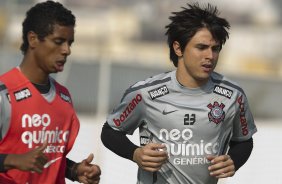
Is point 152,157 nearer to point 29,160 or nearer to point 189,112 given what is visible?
point 189,112

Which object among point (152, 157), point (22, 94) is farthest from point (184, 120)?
point (22, 94)

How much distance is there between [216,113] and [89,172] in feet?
2.93

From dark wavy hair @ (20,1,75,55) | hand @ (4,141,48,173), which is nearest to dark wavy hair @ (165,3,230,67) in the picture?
dark wavy hair @ (20,1,75,55)

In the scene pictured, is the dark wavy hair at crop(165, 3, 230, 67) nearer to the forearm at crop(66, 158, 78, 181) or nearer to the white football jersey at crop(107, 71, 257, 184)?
the white football jersey at crop(107, 71, 257, 184)

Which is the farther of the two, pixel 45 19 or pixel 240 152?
pixel 240 152

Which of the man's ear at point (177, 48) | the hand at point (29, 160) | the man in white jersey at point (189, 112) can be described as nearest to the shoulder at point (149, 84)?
the man in white jersey at point (189, 112)

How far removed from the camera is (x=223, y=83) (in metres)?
5.95

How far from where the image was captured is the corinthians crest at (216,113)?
19.0 feet

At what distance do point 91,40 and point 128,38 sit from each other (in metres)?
5.29

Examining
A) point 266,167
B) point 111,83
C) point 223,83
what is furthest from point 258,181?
point 111,83

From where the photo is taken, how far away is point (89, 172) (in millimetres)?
5707

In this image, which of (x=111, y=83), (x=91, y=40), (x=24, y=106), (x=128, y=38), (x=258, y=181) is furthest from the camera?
(x=128, y=38)

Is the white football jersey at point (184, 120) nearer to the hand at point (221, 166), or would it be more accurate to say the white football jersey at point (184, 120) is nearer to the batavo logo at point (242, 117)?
the batavo logo at point (242, 117)

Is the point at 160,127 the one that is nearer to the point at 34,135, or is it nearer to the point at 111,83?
the point at 34,135
